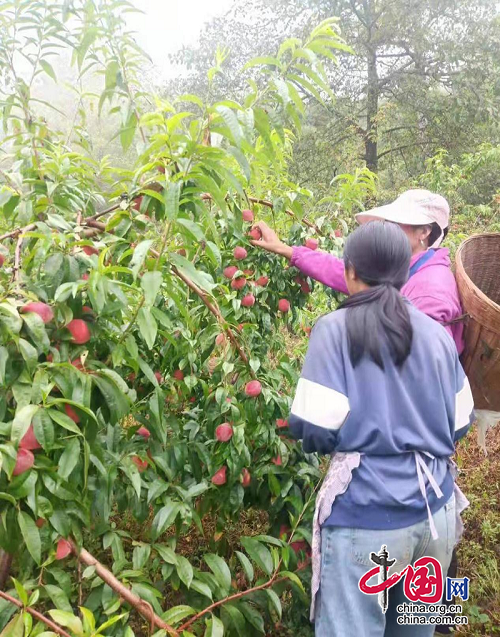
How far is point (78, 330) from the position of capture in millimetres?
1188

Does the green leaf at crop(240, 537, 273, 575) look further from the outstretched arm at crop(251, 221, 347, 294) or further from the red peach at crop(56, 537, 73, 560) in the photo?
the outstretched arm at crop(251, 221, 347, 294)

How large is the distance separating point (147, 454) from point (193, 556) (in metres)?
1.01

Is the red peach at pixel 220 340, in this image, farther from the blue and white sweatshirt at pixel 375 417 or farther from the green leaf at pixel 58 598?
the green leaf at pixel 58 598

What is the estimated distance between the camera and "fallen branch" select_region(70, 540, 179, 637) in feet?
3.73

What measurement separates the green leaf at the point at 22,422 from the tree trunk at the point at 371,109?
7.51 m

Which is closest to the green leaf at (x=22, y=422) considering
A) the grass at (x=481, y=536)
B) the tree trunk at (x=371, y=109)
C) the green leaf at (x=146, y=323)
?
the green leaf at (x=146, y=323)

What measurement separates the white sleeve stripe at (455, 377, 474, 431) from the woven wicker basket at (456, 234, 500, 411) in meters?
0.26

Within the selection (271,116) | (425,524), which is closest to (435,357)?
(425,524)

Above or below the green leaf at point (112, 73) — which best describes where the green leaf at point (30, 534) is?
below

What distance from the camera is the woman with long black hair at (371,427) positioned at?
1231 millimetres

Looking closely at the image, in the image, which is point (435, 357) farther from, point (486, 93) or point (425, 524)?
point (486, 93)

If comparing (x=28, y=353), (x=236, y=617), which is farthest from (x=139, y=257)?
(x=236, y=617)

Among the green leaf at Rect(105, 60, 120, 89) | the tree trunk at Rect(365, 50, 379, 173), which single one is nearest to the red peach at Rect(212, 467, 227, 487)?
the green leaf at Rect(105, 60, 120, 89)

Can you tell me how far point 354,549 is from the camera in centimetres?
124
